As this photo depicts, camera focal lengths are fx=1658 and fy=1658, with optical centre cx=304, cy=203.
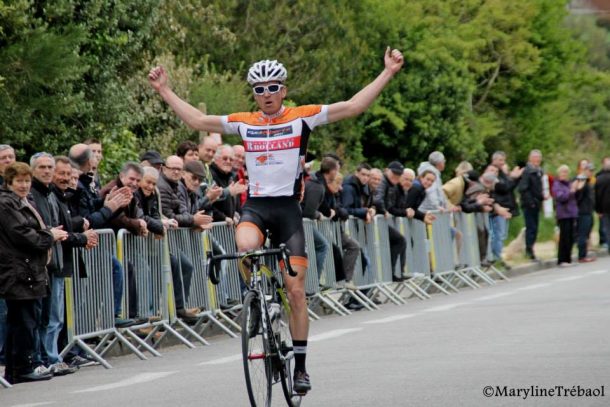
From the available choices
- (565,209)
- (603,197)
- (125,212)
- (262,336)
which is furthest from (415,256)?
(262,336)

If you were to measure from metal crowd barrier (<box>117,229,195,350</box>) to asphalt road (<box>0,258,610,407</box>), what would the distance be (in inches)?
11.1

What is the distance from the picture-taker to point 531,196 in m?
31.3

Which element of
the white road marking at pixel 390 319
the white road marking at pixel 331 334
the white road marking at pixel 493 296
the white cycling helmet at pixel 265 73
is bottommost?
the white road marking at pixel 331 334

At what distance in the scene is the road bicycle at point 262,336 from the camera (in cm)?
927

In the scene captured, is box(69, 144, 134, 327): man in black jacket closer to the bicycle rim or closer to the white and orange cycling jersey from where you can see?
the white and orange cycling jersey

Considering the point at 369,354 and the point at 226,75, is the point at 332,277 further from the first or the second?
the point at 226,75

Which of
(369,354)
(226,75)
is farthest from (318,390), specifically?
(226,75)

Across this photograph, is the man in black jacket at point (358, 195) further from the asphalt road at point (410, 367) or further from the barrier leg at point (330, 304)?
the asphalt road at point (410, 367)

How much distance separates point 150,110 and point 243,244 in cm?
2131

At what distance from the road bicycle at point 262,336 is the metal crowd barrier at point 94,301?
4.46m

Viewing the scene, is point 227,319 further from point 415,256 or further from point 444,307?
point 415,256

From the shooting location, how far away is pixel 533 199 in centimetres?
3133

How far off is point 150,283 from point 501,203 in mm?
15052

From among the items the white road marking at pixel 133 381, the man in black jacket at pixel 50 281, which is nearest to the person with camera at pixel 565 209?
the man in black jacket at pixel 50 281
